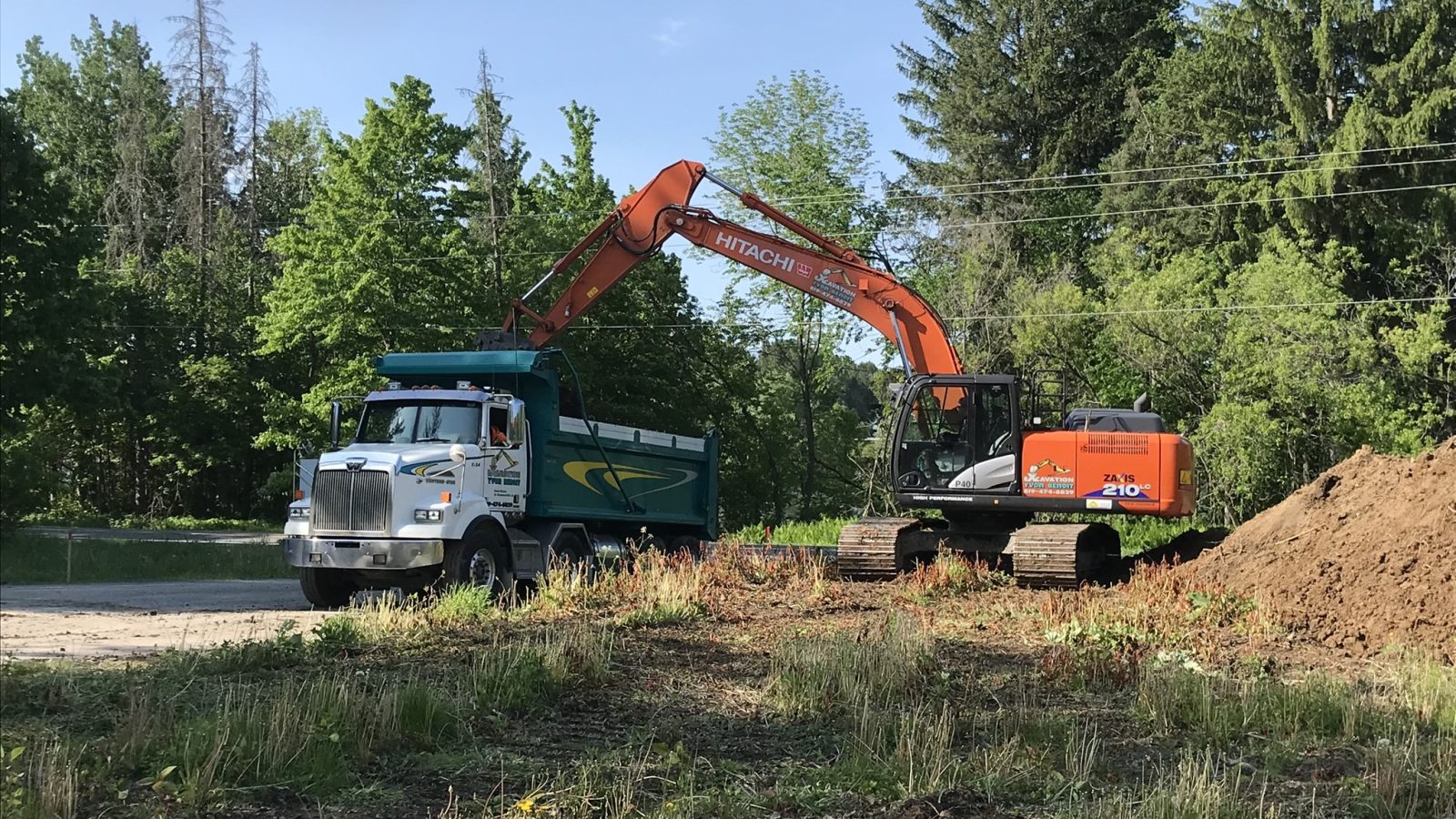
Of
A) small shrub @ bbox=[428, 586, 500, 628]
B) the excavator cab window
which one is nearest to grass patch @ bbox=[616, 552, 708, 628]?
small shrub @ bbox=[428, 586, 500, 628]

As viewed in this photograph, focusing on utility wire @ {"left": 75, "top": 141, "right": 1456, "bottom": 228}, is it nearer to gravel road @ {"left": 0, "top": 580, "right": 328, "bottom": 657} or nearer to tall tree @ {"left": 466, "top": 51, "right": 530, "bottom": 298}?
tall tree @ {"left": 466, "top": 51, "right": 530, "bottom": 298}

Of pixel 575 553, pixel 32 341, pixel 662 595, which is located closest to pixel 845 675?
pixel 662 595

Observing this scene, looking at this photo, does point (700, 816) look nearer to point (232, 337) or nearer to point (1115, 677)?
point (1115, 677)

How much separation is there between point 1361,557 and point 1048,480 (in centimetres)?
432

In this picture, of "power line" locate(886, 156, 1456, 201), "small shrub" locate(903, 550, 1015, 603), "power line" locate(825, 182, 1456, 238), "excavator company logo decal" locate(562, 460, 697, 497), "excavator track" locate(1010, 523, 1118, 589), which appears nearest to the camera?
"small shrub" locate(903, 550, 1015, 603)

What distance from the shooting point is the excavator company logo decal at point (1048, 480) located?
51.1 feet

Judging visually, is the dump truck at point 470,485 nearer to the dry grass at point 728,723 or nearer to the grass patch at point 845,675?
the dry grass at point 728,723

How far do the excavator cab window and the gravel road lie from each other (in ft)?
26.2

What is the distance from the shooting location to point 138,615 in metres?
10.2

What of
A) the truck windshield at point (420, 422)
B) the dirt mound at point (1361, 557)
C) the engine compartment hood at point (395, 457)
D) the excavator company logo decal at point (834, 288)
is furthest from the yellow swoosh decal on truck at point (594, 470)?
the dirt mound at point (1361, 557)

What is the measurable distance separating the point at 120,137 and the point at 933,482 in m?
35.4

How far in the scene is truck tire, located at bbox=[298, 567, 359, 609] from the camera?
537 inches

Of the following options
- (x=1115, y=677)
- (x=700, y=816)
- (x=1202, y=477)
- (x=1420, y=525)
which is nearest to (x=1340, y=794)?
(x=1115, y=677)

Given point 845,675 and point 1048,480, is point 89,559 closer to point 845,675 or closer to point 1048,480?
point 845,675
